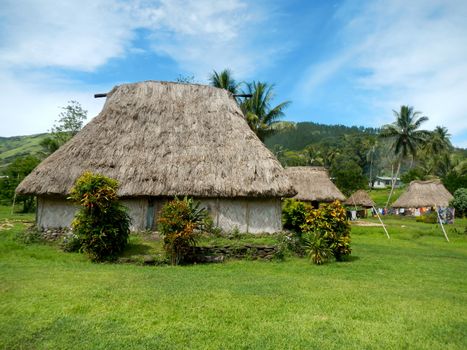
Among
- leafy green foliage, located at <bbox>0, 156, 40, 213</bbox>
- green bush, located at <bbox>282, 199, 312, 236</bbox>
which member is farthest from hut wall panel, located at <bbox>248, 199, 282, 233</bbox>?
leafy green foliage, located at <bbox>0, 156, 40, 213</bbox>

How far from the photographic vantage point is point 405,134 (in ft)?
148

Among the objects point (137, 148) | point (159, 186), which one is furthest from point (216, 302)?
point (137, 148)

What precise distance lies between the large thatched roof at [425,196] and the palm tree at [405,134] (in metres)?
3.86

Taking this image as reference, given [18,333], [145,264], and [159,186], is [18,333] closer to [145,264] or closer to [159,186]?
[145,264]

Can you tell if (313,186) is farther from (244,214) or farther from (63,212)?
(63,212)

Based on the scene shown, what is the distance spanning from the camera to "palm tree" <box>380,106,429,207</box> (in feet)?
147

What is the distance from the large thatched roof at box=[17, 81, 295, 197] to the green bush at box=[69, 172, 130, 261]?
2303 millimetres

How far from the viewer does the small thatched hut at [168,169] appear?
1464cm

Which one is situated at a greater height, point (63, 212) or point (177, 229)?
point (63, 212)

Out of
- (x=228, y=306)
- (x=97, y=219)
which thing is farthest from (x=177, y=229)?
(x=228, y=306)

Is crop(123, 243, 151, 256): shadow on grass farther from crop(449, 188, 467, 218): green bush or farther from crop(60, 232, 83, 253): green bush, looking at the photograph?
crop(449, 188, 467, 218): green bush

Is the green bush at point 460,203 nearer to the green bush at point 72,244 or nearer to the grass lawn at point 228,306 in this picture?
the grass lawn at point 228,306

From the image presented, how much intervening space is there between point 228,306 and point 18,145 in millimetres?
118555

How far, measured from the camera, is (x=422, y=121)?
1756 inches
